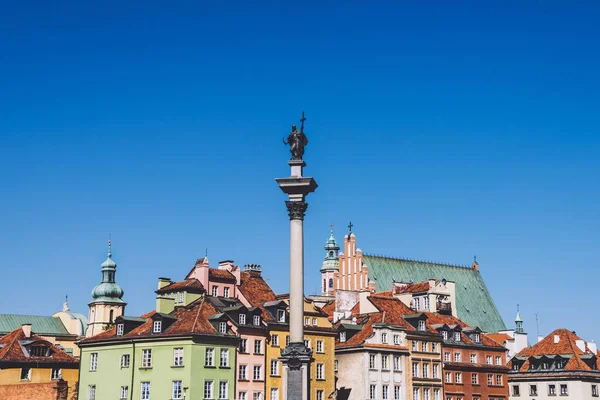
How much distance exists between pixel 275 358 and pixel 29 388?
70.4 ft

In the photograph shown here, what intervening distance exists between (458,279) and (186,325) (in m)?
62.6

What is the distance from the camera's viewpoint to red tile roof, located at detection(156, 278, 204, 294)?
268 ft

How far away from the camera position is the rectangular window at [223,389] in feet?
243

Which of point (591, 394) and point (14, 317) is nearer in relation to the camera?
point (591, 394)

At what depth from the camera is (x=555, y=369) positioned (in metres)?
96.9

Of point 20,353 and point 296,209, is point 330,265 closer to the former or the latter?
point 20,353

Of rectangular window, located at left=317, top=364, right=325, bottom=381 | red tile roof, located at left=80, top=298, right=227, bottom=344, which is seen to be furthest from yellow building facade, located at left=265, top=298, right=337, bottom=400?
red tile roof, located at left=80, top=298, right=227, bottom=344

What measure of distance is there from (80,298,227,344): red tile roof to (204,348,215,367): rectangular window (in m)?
1.46

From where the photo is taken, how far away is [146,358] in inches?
2960

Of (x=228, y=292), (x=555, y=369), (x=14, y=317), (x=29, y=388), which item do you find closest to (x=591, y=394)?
(x=555, y=369)

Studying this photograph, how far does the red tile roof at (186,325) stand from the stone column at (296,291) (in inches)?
1141

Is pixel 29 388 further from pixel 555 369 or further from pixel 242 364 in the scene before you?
pixel 555 369

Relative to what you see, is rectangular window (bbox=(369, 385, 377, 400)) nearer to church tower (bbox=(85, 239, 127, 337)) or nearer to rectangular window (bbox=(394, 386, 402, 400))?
rectangular window (bbox=(394, 386, 402, 400))

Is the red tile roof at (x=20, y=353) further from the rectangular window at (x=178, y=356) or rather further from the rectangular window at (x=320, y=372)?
the rectangular window at (x=320, y=372)
